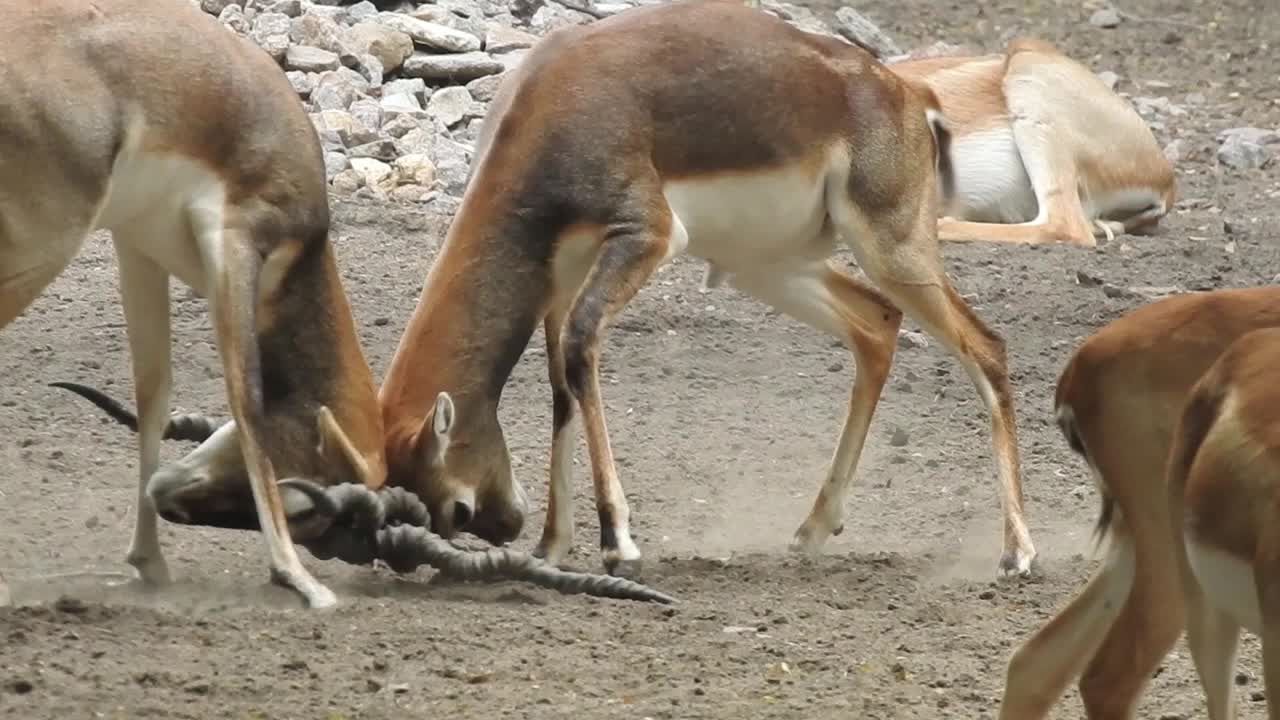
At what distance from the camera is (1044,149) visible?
1346 cm

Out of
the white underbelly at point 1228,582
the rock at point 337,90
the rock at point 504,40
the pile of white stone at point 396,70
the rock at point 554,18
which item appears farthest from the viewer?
the rock at point 554,18

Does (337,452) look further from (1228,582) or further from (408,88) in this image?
(408,88)

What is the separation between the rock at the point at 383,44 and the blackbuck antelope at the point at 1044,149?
2.88 metres

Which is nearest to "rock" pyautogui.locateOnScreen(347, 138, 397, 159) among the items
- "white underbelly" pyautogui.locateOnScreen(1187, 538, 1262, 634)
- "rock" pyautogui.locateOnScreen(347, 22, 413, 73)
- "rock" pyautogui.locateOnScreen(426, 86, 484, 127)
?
"rock" pyautogui.locateOnScreen(426, 86, 484, 127)

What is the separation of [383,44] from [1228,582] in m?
9.59

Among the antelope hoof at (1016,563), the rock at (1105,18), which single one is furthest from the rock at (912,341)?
the rock at (1105,18)

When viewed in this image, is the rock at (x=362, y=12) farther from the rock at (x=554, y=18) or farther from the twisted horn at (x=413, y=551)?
the twisted horn at (x=413, y=551)

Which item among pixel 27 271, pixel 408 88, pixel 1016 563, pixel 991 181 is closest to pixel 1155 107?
pixel 991 181

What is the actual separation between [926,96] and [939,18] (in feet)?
22.4

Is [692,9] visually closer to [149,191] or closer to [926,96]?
[149,191]

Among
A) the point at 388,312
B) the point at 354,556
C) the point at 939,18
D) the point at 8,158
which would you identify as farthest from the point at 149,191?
the point at 939,18

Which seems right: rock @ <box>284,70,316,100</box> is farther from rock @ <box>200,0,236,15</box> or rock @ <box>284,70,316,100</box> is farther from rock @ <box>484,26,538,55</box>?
rock @ <box>484,26,538,55</box>

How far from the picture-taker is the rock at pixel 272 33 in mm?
12977

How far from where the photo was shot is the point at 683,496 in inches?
342
